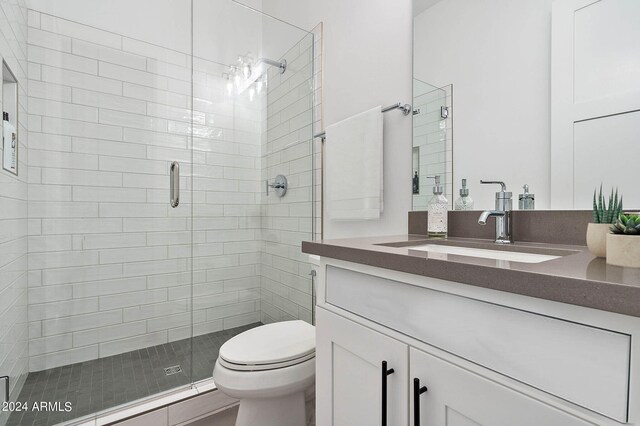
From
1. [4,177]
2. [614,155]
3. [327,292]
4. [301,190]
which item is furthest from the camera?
[301,190]

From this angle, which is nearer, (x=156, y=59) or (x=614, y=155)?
(x=614, y=155)

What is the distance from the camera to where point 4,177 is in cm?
140

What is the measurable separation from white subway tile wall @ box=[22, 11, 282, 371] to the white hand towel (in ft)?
1.52

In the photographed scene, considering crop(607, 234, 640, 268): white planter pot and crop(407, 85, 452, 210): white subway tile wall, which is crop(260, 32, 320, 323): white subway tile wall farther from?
crop(607, 234, 640, 268): white planter pot

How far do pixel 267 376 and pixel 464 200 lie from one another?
96cm

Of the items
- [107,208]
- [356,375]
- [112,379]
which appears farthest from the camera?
[107,208]

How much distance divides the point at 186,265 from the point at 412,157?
155 cm

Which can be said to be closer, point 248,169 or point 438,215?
point 438,215

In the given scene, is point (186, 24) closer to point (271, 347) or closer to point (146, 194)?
point (146, 194)

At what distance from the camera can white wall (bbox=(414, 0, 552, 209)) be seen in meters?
0.99

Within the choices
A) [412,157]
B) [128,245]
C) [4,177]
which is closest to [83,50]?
[4,177]

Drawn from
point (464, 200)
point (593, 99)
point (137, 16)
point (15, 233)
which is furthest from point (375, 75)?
point (15, 233)

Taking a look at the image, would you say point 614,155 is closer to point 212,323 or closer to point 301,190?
point 301,190

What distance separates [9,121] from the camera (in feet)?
4.93
